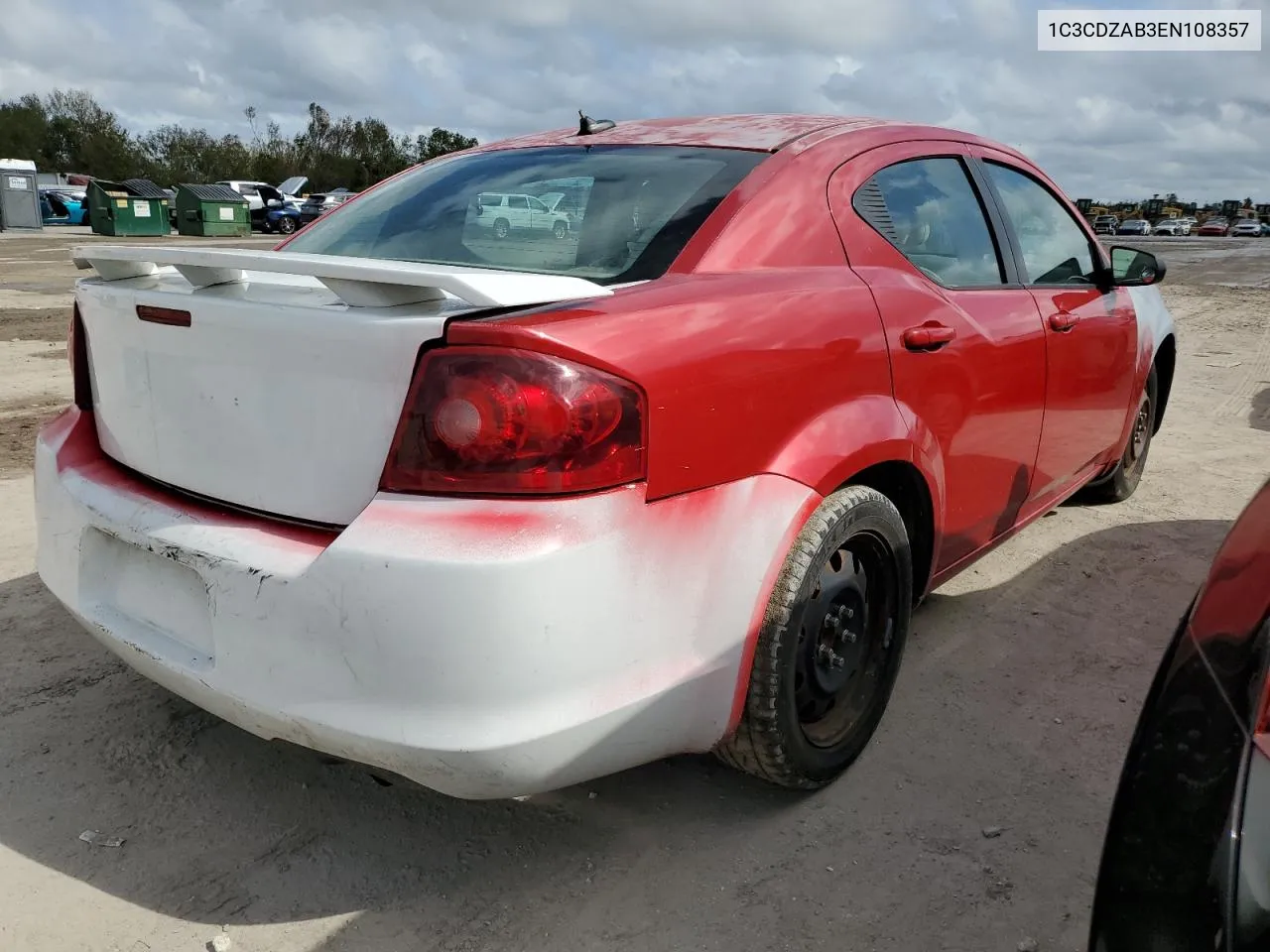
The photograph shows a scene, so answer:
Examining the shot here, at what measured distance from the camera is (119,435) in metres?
2.25

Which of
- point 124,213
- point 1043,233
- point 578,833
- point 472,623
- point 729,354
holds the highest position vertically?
point 124,213

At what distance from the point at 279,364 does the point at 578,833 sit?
122 centimetres

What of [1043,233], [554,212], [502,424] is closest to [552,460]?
[502,424]

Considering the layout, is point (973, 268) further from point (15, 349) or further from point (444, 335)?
point (15, 349)

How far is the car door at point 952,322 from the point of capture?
99.5 inches

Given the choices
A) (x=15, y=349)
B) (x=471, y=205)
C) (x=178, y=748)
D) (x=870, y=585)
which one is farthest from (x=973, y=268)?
(x=15, y=349)

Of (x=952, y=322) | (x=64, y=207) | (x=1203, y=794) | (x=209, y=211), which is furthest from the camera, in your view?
(x=64, y=207)

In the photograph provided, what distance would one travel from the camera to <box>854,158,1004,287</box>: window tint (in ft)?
8.79

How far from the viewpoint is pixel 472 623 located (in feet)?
5.49

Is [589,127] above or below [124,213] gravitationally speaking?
below

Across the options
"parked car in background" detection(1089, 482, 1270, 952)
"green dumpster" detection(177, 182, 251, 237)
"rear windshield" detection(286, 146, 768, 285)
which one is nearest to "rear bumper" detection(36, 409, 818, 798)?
"rear windshield" detection(286, 146, 768, 285)

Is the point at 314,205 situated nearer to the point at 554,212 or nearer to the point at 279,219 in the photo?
the point at 279,219

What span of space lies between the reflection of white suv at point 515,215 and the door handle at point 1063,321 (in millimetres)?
1656

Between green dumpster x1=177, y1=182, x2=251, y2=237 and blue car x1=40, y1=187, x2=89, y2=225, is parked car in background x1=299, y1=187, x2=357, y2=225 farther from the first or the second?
blue car x1=40, y1=187, x2=89, y2=225
